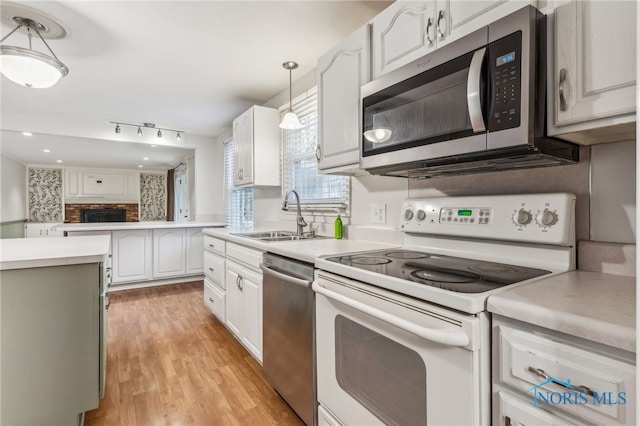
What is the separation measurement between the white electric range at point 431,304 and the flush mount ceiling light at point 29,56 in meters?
2.08

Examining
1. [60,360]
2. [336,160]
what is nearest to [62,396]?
[60,360]

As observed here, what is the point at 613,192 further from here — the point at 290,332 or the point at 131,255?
the point at 131,255

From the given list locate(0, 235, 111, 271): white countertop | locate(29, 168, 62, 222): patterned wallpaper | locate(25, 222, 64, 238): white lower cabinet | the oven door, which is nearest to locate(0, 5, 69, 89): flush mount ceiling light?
locate(0, 235, 111, 271): white countertop

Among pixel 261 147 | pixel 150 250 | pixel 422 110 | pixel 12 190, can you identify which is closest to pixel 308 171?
pixel 261 147

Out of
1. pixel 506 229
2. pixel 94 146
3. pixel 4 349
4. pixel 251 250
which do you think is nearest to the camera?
pixel 506 229

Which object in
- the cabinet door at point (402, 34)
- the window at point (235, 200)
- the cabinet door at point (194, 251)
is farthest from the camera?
the cabinet door at point (194, 251)

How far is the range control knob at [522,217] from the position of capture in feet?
3.77

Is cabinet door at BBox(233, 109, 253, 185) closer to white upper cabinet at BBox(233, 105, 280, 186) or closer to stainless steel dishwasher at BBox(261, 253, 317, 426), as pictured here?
white upper cabinet at BBox(233, 105, 280, 186)

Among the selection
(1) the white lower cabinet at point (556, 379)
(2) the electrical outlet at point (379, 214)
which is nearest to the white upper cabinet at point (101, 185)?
(2) the electrical outlet at point (379, 214)

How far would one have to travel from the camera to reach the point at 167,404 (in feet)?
5.76

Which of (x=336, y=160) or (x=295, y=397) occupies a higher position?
(x=336, y=160)

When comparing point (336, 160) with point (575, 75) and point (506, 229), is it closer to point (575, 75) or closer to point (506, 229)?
point (506, 229)

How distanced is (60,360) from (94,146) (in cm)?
514

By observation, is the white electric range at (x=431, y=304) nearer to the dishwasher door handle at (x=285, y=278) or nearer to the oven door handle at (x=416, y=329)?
the oven door handle at (x=416, y=329)
